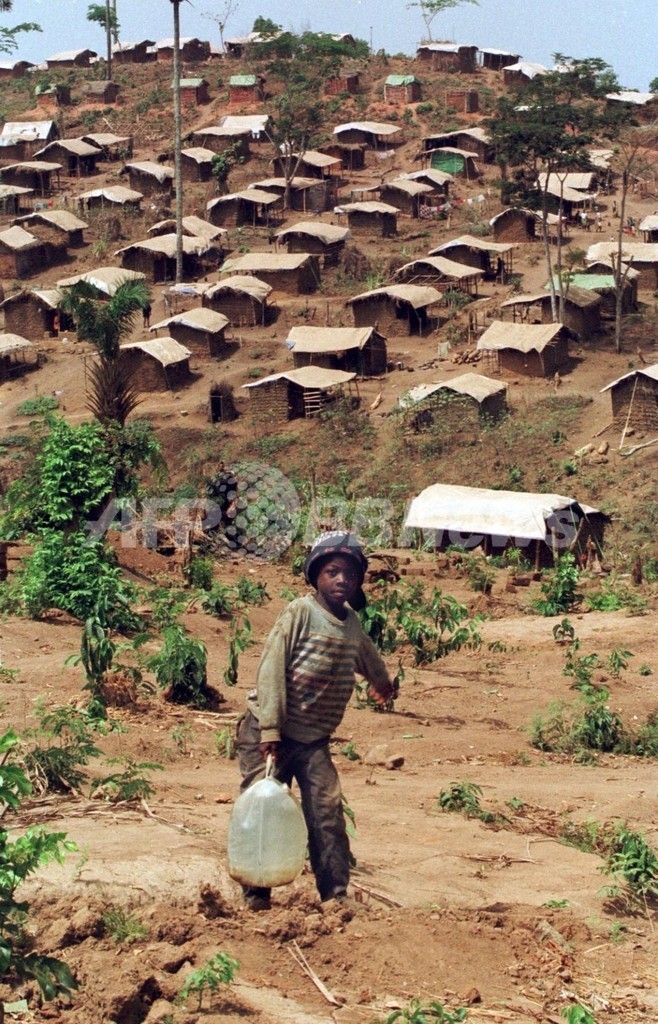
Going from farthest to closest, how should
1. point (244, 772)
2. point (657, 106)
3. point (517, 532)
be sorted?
point (657, 106) < point (517, 532) < point (244, 772)

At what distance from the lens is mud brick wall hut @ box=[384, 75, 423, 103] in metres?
50.9

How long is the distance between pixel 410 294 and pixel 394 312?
652 millimetres

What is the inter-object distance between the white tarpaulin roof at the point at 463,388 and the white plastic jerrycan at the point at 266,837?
21.1 metres

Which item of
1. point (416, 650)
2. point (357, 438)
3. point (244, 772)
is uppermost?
point (244, 772)

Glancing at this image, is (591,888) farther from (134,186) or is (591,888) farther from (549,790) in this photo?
(134,186)

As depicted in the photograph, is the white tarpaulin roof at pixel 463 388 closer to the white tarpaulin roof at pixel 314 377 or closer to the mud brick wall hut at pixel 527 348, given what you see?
the white tarpaulin roof at pixel 314 377

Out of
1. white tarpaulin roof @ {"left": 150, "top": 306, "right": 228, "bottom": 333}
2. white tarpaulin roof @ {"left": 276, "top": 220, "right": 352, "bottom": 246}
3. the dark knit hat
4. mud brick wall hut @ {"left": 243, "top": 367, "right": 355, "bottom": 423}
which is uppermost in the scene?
the dark knit hat

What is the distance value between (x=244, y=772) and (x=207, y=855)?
1.48 feet

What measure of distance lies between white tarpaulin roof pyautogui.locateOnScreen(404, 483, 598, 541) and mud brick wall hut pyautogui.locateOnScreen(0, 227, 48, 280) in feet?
66.4

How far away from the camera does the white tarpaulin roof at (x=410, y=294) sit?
31.3m

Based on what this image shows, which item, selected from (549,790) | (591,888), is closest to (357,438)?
(549,790)

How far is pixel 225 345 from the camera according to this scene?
104 feet

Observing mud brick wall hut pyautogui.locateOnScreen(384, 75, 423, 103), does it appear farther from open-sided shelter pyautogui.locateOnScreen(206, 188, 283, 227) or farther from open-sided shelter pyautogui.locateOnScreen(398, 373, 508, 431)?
open-sided shelter pyautogui.locateOnScreen(398, 373, 508, 431)

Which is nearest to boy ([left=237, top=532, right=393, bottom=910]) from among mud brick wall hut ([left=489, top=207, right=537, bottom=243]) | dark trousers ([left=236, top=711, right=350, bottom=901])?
dark trousers ([left=236, top=711, right=350, bottom=901])
